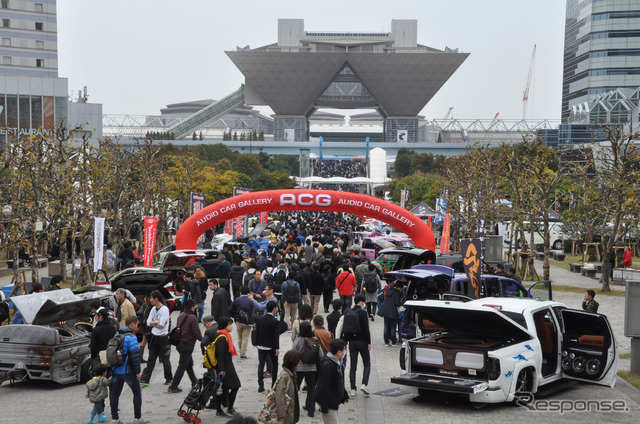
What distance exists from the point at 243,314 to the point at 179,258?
8651 mm

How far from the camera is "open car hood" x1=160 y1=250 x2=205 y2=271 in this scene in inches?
806

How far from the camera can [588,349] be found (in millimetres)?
10781

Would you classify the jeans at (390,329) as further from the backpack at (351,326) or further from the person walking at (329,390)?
→ the person walking at (329,390)

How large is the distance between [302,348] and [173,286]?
31.4 ft

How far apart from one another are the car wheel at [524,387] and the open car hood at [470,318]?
1.52ft

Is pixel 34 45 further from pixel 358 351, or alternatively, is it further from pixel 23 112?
pixel 358 351

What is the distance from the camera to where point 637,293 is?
38.6ft

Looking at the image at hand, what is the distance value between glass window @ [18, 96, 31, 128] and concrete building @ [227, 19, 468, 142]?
3712 inches

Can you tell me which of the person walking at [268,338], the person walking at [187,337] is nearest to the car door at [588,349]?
Result: the person walking at [268,338]

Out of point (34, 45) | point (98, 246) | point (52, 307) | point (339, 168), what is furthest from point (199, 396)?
point (339, 168)

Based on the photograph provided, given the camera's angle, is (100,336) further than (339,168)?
No

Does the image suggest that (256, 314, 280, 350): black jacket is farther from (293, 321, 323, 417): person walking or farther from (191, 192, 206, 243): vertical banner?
(191, 192, 206, 243): vertical banner

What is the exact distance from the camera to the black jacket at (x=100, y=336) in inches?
394

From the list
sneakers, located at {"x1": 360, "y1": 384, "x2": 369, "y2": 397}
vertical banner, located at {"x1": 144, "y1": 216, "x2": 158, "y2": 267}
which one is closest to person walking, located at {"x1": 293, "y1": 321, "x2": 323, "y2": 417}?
sneakers, located at {"x1": 360, "y1": 384, "x2": 369, "y2": 397}
